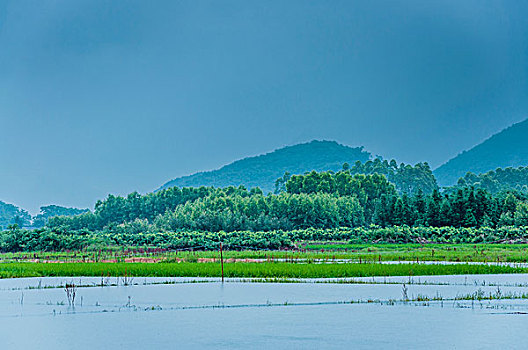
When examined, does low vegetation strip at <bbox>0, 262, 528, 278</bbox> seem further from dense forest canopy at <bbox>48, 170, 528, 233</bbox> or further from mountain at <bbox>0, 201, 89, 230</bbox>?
mountain at <bbox>0, 201, 89, 230</bbox>

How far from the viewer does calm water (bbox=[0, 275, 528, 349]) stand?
8.34 metres

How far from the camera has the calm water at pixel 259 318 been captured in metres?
8.34

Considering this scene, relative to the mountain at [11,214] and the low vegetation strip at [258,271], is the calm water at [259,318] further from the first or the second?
the mountain at [11,214]

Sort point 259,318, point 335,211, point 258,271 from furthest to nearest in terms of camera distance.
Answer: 1. point 335,211
2. point 258,271
3. point 259,318

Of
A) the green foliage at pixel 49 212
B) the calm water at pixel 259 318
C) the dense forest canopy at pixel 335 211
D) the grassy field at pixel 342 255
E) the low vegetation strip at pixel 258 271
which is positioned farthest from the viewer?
the green foliage at pixel 49 212

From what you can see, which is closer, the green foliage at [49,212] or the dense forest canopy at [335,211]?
the dense forest canopy at [335,211]

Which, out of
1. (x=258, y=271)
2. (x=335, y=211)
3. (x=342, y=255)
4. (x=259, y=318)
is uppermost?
(x=335, y=211)

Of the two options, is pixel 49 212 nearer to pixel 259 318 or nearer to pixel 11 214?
pixel 11 214

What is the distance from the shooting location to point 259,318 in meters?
10.3

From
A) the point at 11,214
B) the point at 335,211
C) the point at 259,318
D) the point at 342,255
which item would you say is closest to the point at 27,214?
the point at 11,214

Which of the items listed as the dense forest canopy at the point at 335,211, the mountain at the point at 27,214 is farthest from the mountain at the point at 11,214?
the dense forest canopy at the point at 335,211

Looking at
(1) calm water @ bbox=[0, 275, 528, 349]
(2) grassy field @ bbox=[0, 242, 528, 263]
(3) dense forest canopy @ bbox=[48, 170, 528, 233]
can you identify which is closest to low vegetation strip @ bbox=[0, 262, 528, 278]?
(1) calm water @ bbox=[0, 275, 528, 349]

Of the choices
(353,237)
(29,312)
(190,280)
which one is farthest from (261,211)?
(29,312)

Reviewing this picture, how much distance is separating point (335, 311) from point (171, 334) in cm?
327
